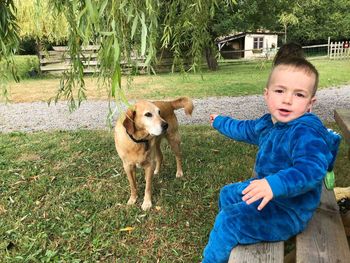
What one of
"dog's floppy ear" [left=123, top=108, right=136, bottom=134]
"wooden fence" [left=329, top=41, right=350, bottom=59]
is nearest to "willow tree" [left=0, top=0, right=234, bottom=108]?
"dog's floppy ear" [left=123, top=108, right=136, bottom=134]

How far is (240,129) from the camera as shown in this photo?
2.45 meters

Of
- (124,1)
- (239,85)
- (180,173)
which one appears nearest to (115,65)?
(124,1)

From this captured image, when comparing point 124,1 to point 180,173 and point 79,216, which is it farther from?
point 180,173

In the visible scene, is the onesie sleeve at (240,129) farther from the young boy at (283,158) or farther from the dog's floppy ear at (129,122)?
the dog's floppy ear at (129,122)

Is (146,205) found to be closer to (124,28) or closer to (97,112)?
(124,28)

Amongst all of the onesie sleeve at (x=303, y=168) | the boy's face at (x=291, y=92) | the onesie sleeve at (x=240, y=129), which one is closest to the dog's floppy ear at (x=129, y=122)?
the onesie sleeve at (x=240, y=129)

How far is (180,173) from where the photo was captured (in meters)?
4.48

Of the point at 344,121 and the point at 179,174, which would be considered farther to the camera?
the point at 179,174

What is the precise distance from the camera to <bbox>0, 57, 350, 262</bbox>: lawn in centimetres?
307

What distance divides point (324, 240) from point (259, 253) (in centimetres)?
39

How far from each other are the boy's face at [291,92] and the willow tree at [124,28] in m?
0.68

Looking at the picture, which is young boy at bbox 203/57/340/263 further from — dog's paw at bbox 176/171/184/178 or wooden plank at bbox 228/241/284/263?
dog's paw at bbox 176/171/184/178

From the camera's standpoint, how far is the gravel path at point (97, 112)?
7832mm

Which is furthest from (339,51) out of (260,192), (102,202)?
(260,192)
